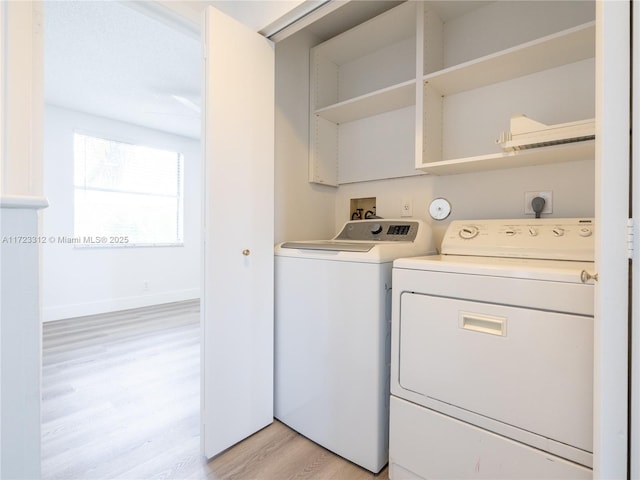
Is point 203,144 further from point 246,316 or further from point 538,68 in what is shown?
point 538,68

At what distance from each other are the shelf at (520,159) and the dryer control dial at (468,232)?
296 mm

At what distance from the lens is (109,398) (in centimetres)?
196

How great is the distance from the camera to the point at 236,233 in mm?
1489

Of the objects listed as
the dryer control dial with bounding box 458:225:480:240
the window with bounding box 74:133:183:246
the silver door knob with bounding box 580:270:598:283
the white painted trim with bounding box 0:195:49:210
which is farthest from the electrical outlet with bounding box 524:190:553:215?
the window with bounding box 74:133:183:246

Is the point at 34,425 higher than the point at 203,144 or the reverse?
the reverse

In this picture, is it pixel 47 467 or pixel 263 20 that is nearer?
pixel 47 467

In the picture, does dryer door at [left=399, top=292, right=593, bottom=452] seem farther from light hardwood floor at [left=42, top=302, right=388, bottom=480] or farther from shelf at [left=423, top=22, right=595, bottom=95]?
shelf at [left=423, top=22, right=595, bottom=95]

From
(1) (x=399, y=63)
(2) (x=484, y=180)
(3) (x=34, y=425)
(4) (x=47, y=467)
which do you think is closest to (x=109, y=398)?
(4) (x=47, y=467)

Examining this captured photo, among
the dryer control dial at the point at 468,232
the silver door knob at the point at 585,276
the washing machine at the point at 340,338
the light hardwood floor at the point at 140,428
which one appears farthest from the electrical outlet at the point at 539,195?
the light hardwood floor at the point at 140,428

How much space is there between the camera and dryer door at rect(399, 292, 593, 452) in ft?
3.06

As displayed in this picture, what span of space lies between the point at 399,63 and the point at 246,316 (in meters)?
1.72

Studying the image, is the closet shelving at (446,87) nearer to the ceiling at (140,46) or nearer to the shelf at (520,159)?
the shelf at (520,159)

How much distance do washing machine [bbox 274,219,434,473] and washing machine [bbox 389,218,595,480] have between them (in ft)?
0.26

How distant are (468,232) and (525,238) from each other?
9.4 inches
